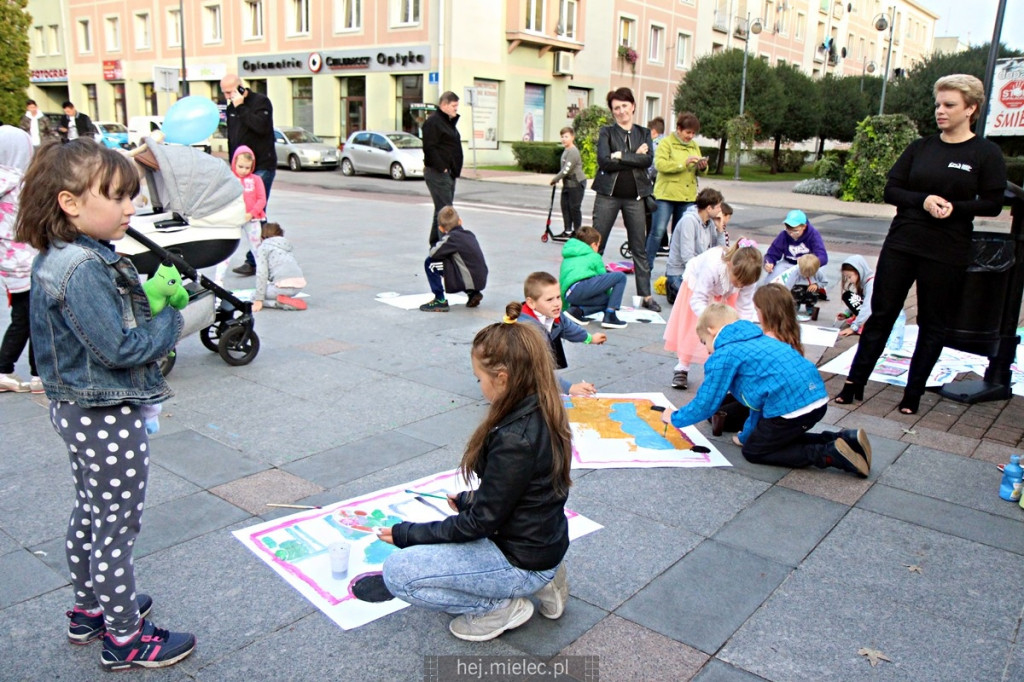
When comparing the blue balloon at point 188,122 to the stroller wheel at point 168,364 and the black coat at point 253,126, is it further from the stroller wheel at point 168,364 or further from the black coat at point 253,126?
the stroller wheel at point 168,364

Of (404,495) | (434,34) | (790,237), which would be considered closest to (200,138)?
(404,495)

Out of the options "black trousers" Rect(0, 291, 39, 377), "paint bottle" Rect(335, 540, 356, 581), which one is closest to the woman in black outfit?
"paint bottle" Rect(335, 540, 356, 581)

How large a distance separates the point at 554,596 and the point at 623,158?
5.80 m

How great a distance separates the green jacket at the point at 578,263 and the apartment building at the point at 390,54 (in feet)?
69.5

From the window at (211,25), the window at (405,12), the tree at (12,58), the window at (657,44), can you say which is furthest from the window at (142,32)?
the window at (657,44)

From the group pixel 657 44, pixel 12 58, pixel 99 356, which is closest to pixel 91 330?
pixel 99 356

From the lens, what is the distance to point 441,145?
980cm

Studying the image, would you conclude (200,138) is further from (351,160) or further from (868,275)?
(351,160)

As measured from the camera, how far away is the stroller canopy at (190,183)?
225 inches

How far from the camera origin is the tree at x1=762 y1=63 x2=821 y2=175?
38375mm

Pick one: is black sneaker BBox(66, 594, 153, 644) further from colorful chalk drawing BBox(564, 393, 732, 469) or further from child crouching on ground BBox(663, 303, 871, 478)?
child crouching on ground BBox(663, 303, 871, 478)

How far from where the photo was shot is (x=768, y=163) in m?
39.7

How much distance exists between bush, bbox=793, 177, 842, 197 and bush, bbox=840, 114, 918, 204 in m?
1.61

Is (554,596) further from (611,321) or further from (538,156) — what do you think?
(538,156)
